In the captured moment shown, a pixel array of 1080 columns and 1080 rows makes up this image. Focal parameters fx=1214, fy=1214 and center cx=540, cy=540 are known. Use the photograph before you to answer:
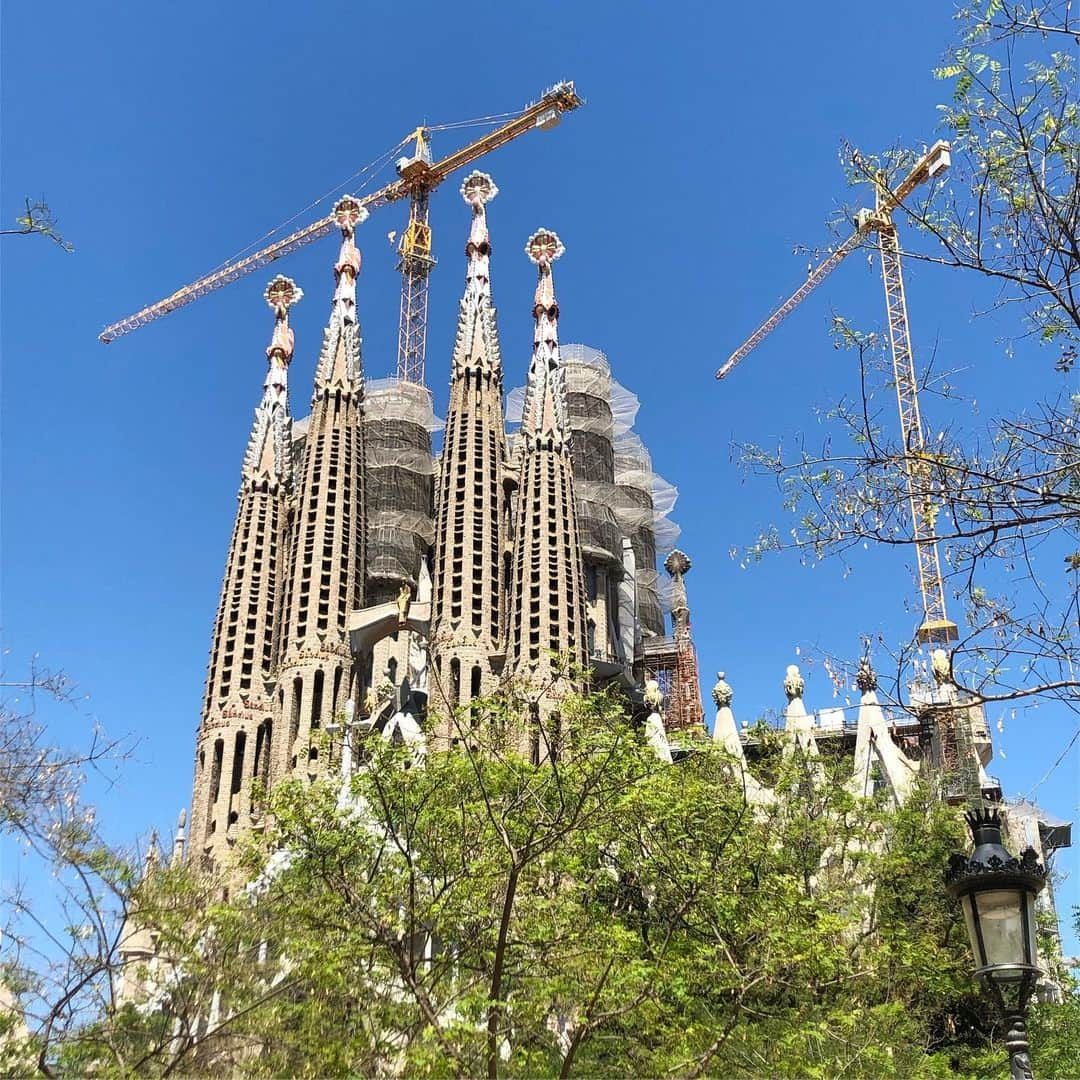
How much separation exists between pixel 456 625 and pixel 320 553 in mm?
5666

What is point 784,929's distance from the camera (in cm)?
1316

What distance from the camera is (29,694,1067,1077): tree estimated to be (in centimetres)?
1181

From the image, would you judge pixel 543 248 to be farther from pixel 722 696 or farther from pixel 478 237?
pixel 722 696

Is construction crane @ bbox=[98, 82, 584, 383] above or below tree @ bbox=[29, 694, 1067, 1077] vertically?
above

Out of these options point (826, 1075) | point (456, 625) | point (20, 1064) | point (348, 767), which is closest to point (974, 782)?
point (456, 625)

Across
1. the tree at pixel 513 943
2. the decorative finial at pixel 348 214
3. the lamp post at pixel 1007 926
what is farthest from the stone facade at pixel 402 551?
the lamp post at pixel 1007 926

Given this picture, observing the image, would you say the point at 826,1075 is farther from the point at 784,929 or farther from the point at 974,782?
the point at 974,782

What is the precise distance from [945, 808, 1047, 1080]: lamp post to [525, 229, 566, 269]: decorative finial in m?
43.2

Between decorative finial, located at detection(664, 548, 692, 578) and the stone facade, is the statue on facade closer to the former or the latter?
the stone facade

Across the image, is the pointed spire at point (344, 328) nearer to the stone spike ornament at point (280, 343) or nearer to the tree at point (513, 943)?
the stone spike ornament at point (280, 343)

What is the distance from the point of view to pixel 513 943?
10.7m

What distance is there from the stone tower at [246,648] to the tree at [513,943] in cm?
2328

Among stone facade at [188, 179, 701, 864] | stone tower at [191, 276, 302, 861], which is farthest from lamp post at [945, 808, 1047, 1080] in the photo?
stone tower at [191, 276, 302, 861]

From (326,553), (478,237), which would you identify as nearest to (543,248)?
(478,237)
